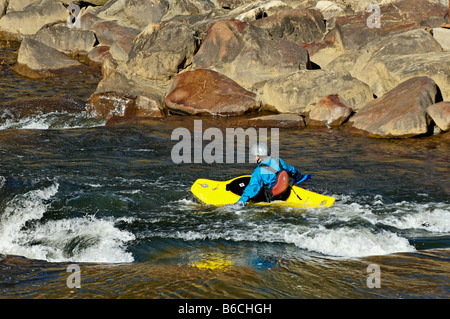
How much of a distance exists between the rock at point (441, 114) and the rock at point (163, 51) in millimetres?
6707

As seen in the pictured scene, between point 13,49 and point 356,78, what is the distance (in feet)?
45.2

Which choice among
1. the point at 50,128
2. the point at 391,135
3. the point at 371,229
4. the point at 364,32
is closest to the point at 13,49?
the point at 50,128

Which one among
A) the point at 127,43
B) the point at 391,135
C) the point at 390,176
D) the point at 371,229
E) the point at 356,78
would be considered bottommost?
the point at 371,229

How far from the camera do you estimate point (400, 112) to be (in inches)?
419

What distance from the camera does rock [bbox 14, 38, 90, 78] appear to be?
16.5 m

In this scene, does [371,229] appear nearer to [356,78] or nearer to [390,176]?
[390,176]

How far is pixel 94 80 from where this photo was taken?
16359 mm

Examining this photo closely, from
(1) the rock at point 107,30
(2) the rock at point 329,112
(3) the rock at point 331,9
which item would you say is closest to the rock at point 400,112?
(2) the rock at point 329,112

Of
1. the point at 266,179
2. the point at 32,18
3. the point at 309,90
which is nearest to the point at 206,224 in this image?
the point at 266,179

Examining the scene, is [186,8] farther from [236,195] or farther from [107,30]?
[236,195]

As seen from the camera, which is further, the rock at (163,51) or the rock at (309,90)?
the rock at (163,51)

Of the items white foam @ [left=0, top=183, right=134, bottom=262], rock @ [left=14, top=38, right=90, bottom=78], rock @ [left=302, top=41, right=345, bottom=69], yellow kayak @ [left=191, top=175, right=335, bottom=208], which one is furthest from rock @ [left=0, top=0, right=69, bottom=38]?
yellow kayak @ [left=191, top=175, right=335, bottom=208]

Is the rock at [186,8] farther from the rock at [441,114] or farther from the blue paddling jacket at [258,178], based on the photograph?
the blue paddling jacket at [258,178]

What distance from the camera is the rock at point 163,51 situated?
46.5 feet
